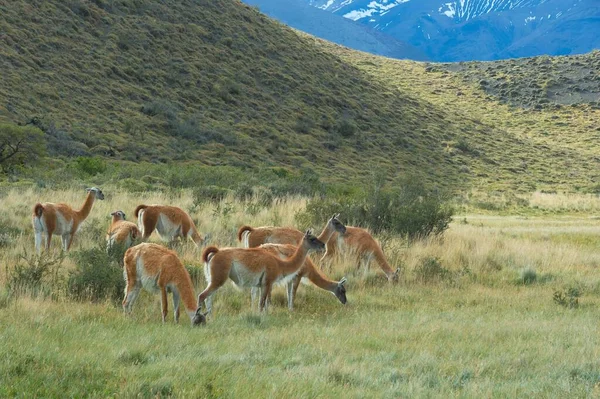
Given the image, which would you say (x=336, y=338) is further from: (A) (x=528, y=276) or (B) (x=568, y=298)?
(A) (x=528, y=276)

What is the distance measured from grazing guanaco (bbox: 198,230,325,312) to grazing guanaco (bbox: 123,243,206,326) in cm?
26

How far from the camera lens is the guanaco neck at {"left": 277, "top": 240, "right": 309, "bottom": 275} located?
9.38 meters

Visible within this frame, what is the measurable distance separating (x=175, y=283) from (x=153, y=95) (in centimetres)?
4353

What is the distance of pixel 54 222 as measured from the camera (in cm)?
1199

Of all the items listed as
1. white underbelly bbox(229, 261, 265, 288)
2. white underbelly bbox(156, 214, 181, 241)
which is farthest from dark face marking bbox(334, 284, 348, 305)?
white underbelly bbox(156, 214, 181, 241)

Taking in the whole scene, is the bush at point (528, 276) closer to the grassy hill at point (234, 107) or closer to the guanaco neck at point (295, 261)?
the guanaco neck at point (295, 261)

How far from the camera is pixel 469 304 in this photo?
10680 mm

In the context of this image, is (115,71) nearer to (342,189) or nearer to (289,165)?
(289,165)

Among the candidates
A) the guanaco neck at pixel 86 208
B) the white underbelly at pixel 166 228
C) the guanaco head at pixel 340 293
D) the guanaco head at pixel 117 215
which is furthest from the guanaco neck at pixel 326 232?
the guanaco neck at pixel 86 208

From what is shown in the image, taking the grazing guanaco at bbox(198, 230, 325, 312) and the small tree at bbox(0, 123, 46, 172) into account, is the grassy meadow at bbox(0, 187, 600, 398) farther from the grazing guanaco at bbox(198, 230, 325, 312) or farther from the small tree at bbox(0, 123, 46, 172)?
the small tree at bbox(0, 123, 46, 172)

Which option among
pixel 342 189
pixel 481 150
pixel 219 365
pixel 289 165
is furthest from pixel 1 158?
pixel 481 150

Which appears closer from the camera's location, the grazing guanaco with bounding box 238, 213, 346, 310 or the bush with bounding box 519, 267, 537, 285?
the grazing guanaco with bounding box 238, 213, 346, 310

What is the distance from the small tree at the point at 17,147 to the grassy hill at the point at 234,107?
4.27m

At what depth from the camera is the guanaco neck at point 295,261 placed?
938cm
